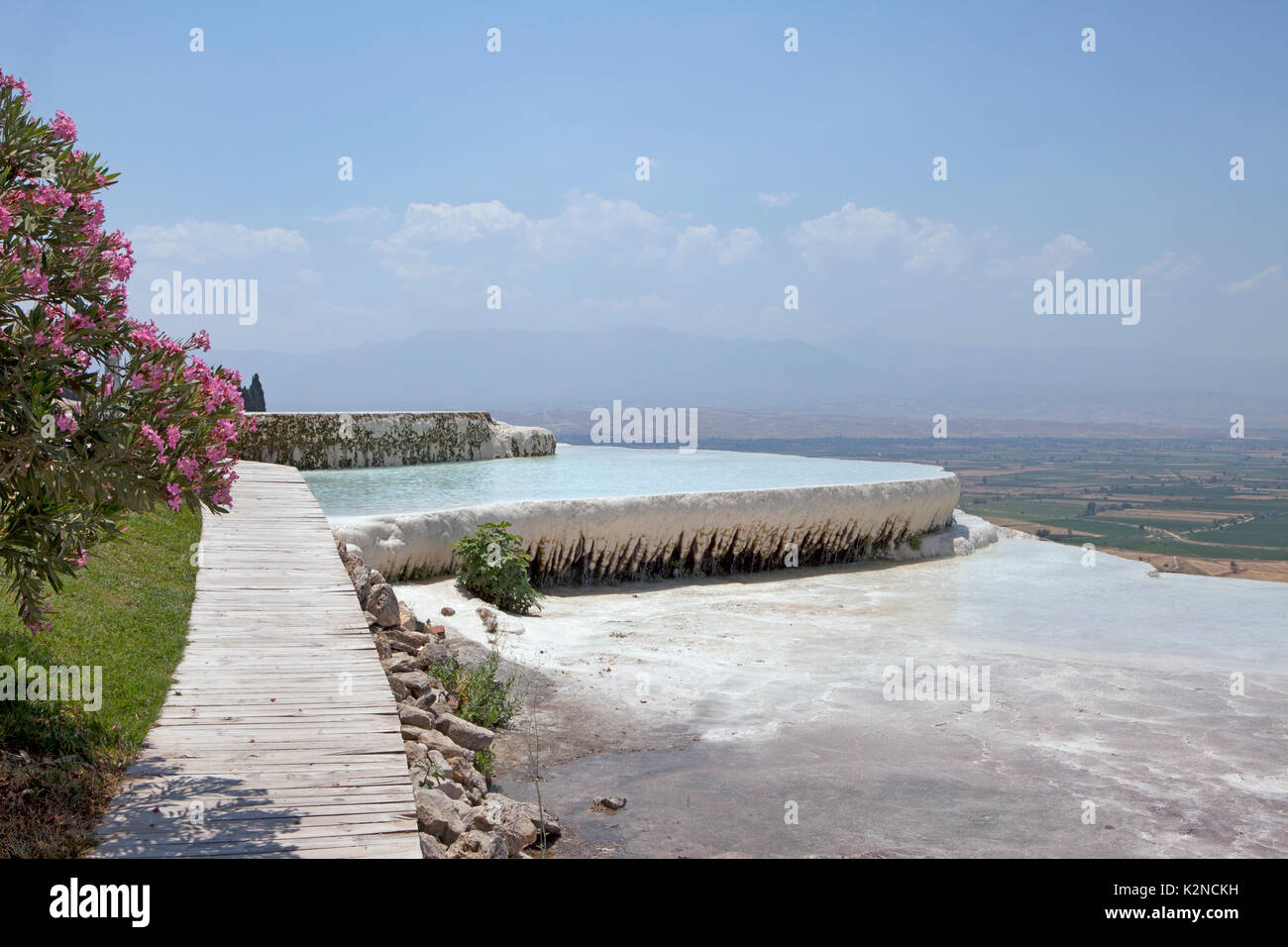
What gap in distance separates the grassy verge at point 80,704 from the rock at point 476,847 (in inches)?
54.8

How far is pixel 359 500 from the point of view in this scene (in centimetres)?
1244

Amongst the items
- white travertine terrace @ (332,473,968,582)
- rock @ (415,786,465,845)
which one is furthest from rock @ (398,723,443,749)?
white travertine terrace @ (332,473,968,582)

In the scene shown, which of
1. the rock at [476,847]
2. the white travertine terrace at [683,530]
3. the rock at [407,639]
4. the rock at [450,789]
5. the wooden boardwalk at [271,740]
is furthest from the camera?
the white travertine terrace at [683,530]

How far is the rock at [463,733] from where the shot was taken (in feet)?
21.0

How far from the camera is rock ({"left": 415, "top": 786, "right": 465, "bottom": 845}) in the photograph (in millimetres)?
4527

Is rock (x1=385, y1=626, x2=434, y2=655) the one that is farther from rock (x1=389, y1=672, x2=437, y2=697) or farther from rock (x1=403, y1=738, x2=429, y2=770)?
rock (x1=403, y1=738, x2=429, y2=770)

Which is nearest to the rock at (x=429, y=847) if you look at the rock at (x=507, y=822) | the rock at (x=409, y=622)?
the rock at (x=507, y=822)

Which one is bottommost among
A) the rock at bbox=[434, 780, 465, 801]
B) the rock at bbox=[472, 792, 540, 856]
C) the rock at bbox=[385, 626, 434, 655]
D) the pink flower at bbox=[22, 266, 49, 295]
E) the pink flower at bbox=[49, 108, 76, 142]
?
the rock at bbox=[472, 792, 540, 856]

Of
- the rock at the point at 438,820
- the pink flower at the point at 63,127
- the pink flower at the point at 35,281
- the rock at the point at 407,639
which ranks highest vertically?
the pink flower at the point at 63,127

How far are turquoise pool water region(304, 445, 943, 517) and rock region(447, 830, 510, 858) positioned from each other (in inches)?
267

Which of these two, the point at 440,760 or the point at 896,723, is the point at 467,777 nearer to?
the point at 440,760

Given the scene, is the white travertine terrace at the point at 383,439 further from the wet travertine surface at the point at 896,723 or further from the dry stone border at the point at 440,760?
the dry stone border at the point at 440,760

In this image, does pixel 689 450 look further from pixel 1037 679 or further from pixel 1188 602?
pixel 1037 679

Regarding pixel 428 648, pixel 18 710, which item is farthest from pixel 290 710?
pixel 428 648
